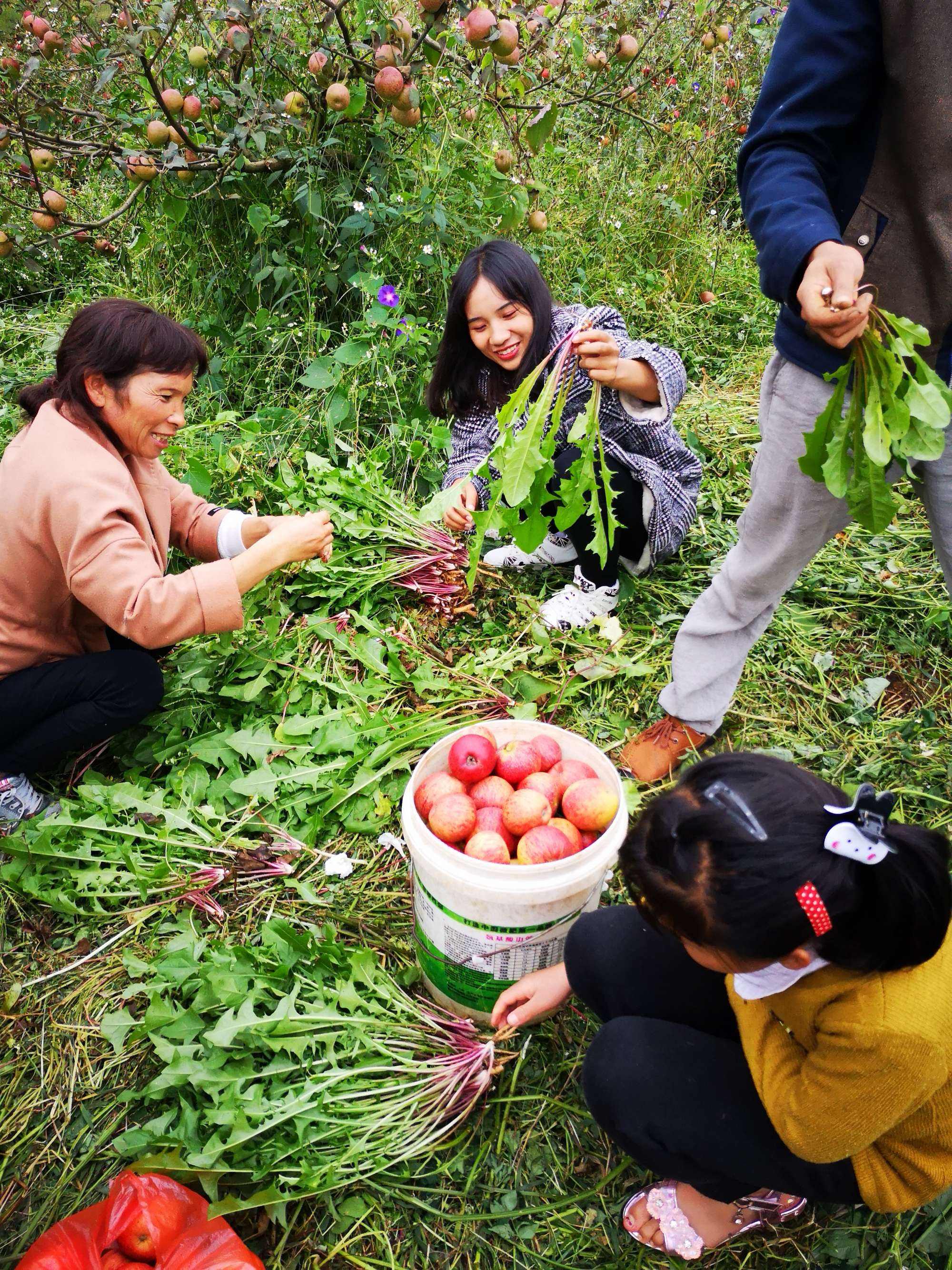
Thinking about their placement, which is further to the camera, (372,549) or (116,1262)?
(372,549)

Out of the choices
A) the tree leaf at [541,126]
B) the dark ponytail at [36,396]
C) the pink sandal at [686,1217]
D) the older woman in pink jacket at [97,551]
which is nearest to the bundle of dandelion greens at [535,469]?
the older woman in pink jacket at [97,551]

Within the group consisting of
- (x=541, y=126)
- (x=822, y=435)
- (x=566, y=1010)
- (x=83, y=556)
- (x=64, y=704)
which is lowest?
(x=566, y=1010)

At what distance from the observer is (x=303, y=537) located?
2.31m

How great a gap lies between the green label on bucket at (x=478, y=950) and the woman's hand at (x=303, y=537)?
99 cm

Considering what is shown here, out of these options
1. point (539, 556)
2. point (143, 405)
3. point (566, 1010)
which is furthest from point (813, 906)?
point (539, 556)

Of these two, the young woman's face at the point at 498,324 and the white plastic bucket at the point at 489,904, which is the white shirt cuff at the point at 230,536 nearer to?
the young woman's face at the point at 498,324

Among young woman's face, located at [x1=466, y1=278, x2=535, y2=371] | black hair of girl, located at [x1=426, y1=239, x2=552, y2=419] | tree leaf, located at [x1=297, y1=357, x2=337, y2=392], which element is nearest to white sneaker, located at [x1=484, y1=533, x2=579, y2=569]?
black hair of girl, located at [x1=426, y1=239, x2=552, y2=419]

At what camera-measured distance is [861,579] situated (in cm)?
305

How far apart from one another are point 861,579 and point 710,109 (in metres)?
3.71

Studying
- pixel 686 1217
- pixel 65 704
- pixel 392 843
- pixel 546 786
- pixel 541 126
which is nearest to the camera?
pixel 686 1217

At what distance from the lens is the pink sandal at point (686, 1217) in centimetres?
153

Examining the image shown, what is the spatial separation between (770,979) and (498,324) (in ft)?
6.72

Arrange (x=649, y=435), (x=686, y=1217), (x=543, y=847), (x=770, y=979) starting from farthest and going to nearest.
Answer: (x=649, y=435) < (x=543, y=847) < (x=686, y=1217) < (x=770, y=979)

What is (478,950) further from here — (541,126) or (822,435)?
(541,126)
